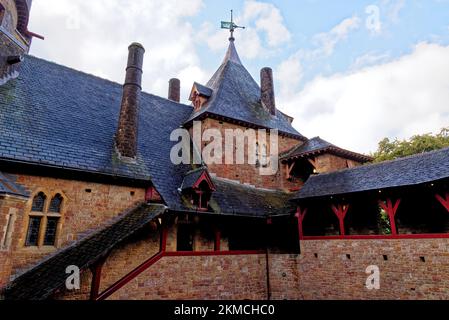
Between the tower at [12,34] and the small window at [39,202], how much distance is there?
468 cm

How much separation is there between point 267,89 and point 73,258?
46.2 feet

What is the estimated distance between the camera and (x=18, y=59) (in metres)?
10.2

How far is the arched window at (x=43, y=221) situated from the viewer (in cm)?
802

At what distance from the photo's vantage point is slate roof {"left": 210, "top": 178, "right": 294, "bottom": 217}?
1119 cm

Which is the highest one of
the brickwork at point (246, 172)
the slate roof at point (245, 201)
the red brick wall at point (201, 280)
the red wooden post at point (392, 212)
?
the brickwork at point (246, 172)

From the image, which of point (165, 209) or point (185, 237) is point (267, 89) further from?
point (165, 209)

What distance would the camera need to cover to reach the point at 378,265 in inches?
374

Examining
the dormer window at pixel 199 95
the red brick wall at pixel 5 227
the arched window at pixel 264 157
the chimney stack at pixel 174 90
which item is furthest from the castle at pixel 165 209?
the chimney stack at pixel 174 90

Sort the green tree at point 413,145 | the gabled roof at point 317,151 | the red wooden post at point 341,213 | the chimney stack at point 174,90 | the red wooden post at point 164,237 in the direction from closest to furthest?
the red wooden post at point 164,237
the red wooden post at point 341,213
the gabled roof at point 317,151
the chimney stack at point 174,90
the green tree at point 413,145

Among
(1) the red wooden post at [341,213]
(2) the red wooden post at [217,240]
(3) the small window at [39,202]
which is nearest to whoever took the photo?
(3) the small window at [39,202]

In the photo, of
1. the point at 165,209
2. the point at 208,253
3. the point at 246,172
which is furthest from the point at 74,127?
the point at 246,172

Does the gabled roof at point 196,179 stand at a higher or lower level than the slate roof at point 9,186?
higher

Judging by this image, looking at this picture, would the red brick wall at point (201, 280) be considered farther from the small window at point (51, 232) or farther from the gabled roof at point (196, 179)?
the gabled roof at point (196, 179)
